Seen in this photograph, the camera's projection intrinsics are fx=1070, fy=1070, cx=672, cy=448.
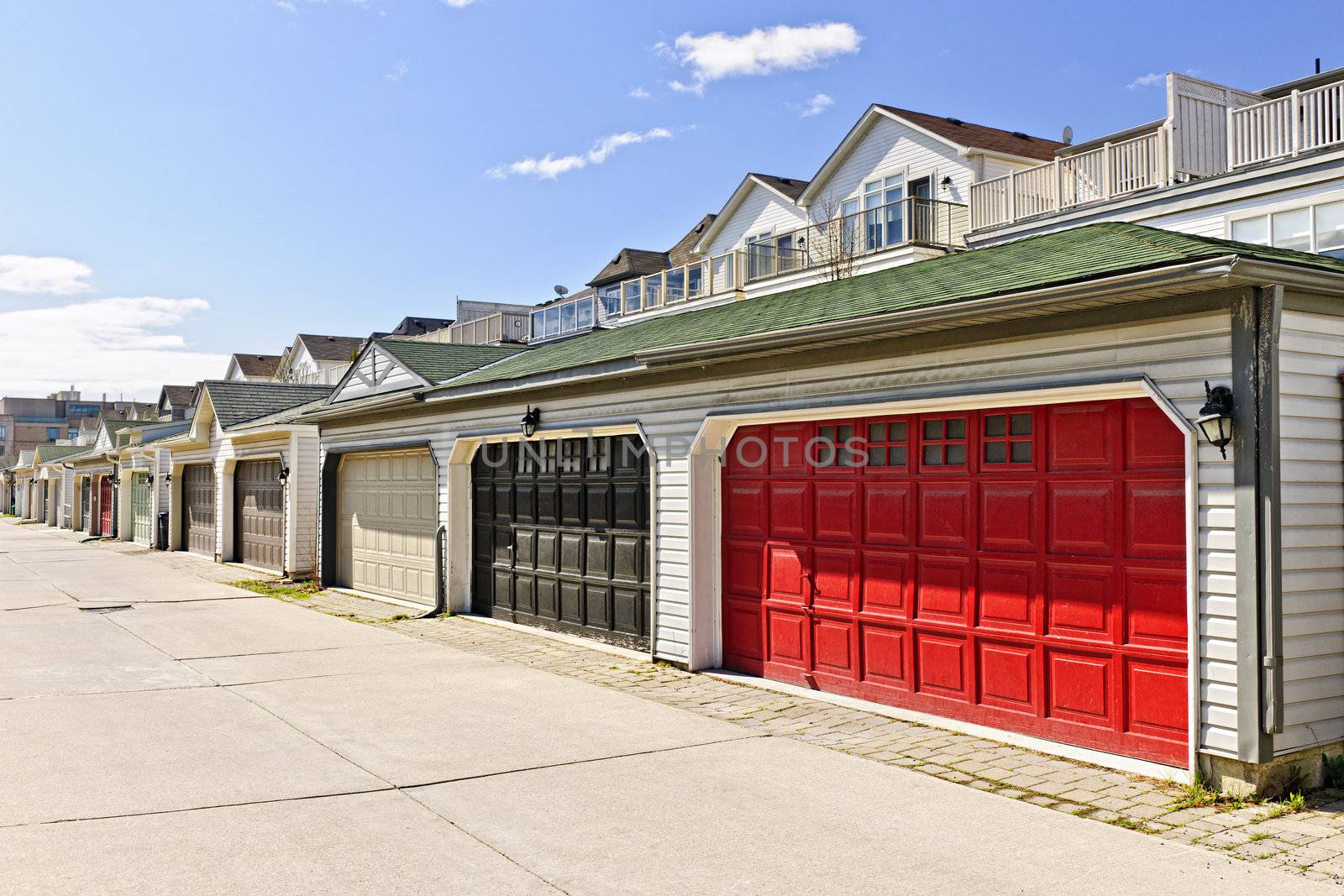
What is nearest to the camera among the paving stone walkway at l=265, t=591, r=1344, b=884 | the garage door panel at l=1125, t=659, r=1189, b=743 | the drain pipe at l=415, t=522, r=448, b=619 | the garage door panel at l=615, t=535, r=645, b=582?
the paving stone walkway at l=265, t=591, r=1344, b=884

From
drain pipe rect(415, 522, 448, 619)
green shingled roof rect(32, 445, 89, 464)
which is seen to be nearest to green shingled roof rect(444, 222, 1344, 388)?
drain pipe rect(415, 522, 448, 619)

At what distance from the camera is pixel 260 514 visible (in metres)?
25.2

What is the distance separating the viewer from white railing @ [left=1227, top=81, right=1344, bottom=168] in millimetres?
17141

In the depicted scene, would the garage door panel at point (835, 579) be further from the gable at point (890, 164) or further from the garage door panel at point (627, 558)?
the gable at point (890, 164)

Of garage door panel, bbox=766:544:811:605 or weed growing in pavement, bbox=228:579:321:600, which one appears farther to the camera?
weed growing in pavement, bbox=228:579:321:600

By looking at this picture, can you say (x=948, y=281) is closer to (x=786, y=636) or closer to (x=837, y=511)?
(x=837, y=511)

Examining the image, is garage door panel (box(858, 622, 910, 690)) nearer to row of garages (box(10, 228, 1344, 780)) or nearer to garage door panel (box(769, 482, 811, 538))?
row of garages (box(10, 228, 1344, 780))

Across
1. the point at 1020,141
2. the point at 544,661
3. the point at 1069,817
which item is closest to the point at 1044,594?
the point at 1069,817

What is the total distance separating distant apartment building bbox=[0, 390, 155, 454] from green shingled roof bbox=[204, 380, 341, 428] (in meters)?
98.4

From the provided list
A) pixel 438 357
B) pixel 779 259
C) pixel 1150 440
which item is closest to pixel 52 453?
pixel 779 259

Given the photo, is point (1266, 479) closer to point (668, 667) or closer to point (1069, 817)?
point (1069, 817)

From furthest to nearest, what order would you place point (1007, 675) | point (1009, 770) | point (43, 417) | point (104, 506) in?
point (43, 417) → point (104, 506) → point (1007, 675) → point (1009, 770)

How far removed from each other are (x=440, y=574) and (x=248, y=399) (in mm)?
14480

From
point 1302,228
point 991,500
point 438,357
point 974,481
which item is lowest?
point 991,500
